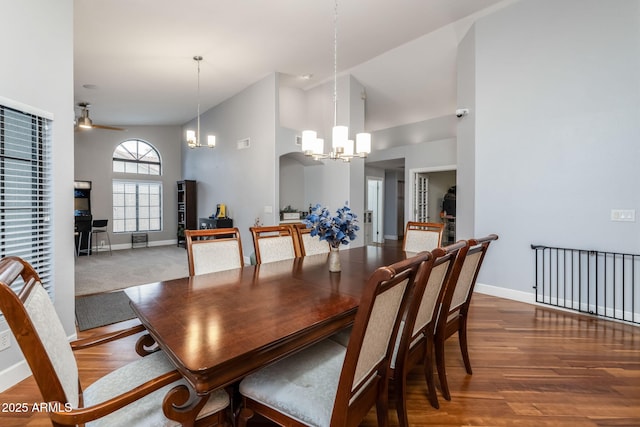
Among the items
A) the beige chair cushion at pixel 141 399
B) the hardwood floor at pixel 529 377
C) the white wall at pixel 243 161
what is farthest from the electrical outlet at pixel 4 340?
the white wall at pixel 243 161

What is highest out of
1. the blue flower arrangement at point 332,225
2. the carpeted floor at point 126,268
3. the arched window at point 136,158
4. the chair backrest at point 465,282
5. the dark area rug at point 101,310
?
the arched window at point 136,158

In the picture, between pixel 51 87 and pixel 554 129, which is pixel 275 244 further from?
pixel 554 129

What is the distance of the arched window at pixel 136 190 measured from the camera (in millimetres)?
7969

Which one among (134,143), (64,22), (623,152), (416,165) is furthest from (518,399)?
(134,143)

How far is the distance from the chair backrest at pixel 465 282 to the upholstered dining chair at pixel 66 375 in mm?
1323

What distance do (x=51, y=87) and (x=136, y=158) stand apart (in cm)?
669

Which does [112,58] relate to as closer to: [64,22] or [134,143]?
[64,22]

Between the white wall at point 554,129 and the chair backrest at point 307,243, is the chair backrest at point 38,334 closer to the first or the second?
the chair backrest at point 307,243

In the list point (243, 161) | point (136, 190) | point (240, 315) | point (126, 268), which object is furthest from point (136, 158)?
point (240, 315)

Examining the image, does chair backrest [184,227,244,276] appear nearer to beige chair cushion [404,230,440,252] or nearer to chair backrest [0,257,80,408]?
chair backrest [0,257,80,408]

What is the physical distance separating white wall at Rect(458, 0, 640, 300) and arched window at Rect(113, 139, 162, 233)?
8.25m

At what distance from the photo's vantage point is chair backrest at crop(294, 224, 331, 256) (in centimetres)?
279

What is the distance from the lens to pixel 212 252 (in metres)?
2.23

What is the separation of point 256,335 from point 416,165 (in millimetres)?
6210
